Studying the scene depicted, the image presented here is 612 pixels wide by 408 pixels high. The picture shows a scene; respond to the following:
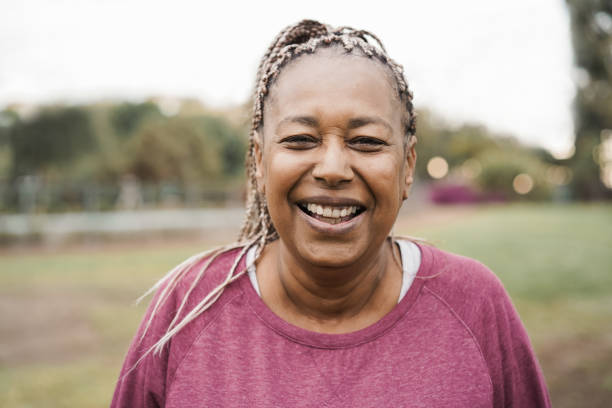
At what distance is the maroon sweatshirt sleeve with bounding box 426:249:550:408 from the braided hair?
538mm

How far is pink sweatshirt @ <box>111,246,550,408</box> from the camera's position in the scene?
1.55 meters

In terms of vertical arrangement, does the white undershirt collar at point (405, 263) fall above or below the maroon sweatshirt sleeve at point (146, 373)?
above

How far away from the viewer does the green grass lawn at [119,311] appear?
4.77 meters

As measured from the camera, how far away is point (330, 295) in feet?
5.59

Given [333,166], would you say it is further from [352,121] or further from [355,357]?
[355,357]

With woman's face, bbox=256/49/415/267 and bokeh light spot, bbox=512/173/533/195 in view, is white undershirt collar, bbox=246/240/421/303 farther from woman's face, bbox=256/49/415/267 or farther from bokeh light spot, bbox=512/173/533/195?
bokeh light spot, bbox=512/173/533/195

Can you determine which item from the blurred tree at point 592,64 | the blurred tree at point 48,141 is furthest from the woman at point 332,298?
the blurred tree at point 48,141

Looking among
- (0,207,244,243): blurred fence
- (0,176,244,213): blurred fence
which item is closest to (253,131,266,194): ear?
(0,207,244,243): blurred fence

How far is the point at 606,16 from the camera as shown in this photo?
941 centimetres

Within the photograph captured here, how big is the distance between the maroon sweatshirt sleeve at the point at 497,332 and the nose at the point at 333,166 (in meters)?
0.54

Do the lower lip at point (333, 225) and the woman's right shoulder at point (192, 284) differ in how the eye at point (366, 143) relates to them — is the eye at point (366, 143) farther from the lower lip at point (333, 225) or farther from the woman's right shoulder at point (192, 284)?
the woman's right shoulder at point (192, 284)

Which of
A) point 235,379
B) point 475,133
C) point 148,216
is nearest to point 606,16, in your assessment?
point 235,379

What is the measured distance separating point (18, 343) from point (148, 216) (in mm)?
14114

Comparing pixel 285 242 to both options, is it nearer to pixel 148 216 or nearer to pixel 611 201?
pixel 148 216
